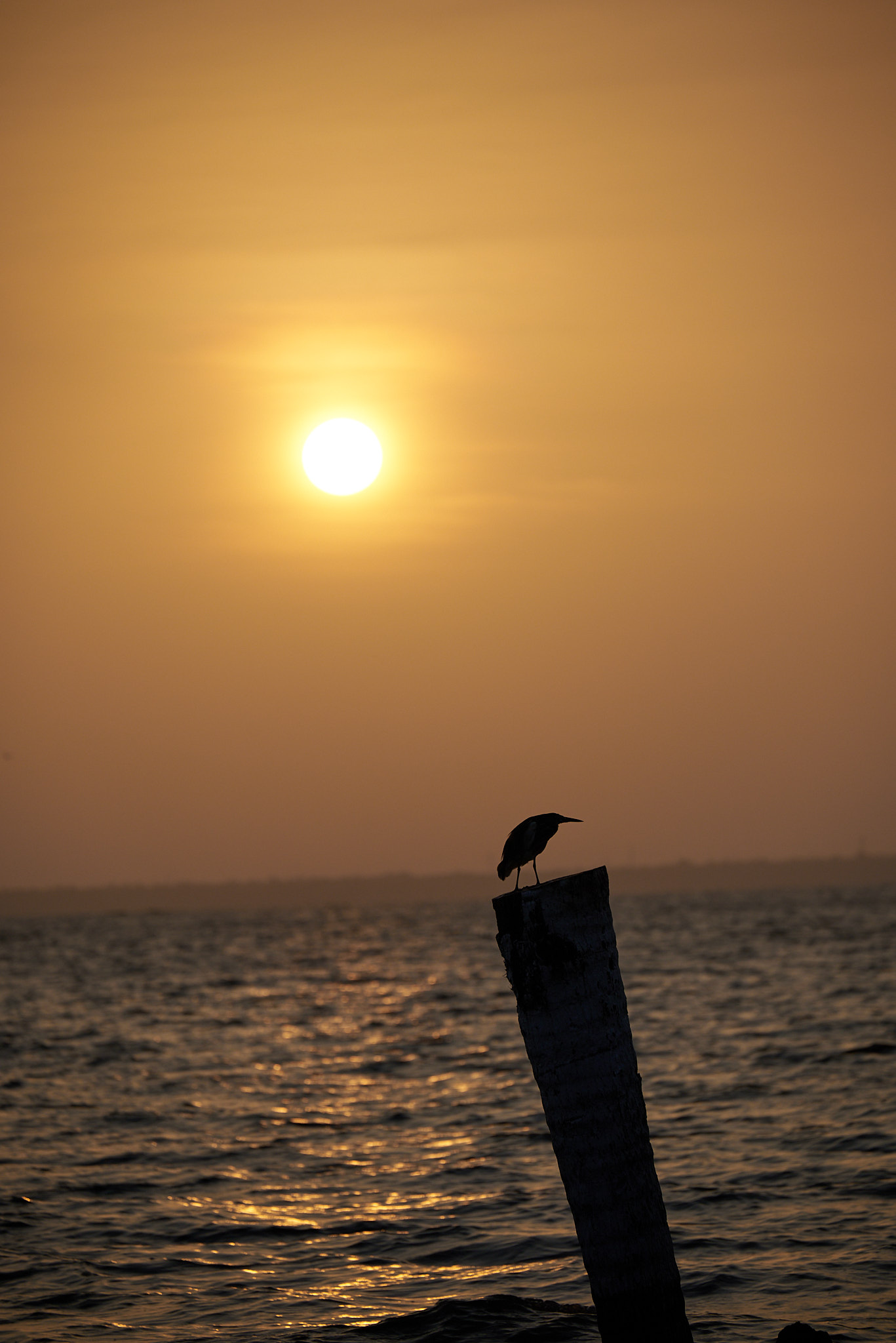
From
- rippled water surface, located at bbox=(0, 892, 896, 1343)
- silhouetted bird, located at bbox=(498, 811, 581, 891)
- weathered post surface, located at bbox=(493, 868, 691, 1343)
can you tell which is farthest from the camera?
rippled water surface, located at bbox=(0, 892, 896, 1343)

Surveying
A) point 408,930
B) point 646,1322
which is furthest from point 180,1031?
point 408,930

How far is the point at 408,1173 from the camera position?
17.3 meters

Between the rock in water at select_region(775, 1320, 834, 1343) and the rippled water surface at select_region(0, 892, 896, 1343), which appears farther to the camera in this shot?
the rippled water surface at select_region(0, 892, 896, 1343)

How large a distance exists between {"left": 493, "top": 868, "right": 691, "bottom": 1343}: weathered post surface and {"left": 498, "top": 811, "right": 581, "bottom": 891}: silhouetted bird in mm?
1090

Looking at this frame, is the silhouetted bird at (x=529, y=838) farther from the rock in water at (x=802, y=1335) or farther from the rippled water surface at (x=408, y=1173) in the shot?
the rippled water surface at (x=408, y=1173)

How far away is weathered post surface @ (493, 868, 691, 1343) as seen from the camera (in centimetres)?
655

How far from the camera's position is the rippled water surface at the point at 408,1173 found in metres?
11.8

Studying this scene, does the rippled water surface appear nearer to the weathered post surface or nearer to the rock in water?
the rock in water

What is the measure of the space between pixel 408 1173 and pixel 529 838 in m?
11.1

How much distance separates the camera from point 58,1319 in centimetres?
1162

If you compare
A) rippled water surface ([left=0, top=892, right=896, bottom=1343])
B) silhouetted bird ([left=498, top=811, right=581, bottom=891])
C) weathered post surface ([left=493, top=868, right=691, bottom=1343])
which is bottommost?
rippled water surface ([left=0, top=892, right=896, bottom=1343])

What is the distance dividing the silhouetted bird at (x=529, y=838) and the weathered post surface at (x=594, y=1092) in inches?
42.9

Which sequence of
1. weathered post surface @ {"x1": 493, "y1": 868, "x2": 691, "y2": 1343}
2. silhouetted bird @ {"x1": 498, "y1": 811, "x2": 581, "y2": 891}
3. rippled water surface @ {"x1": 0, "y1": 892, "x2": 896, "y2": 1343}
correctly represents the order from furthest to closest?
rippled water surface @ {"x1": 0, "y1": 892, "x2": 896, "y2": 1343} < silhouetted bird @ {"x1": 498, "y1": 811, "x2": 581, "y2": 891} < weathered post surface @ {"x1": 493, "y1": 868, "x2": 691, "y2": 1343}

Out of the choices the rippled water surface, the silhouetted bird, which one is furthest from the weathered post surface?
the rippled water surface
